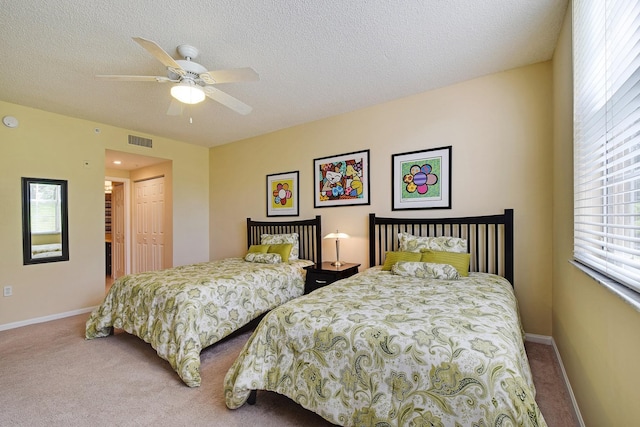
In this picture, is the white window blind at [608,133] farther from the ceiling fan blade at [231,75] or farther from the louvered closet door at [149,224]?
the louvered closet door at [149,224]

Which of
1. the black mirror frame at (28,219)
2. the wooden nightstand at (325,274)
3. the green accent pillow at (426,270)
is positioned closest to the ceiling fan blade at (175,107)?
the wooden nightstand at (325,274)

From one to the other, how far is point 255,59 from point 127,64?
3.78ft

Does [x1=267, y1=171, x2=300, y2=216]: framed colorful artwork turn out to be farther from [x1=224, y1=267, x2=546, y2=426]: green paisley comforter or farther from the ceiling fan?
[x1=224, y1=267, x2=546, y2=426]: green paisley comforter

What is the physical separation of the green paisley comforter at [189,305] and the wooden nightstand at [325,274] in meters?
0.20

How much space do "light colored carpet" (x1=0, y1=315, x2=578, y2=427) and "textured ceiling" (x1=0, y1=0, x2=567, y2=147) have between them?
2649 mm

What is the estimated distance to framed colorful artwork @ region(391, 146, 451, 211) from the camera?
3.13 metres

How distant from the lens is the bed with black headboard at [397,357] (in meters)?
1.19

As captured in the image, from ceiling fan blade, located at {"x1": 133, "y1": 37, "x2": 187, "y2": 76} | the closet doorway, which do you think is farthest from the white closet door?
ceiling fan blade, located at {"x1": 133, "y1": 37, "x2": 187, "y2": 76}

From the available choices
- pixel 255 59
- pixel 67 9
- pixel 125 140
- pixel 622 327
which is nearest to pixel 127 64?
pixel 67 9

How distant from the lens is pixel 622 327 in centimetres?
112

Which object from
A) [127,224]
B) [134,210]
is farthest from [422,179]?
[127,224]

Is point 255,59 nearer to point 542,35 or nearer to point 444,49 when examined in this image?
point 444,49

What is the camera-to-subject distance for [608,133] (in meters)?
1.33

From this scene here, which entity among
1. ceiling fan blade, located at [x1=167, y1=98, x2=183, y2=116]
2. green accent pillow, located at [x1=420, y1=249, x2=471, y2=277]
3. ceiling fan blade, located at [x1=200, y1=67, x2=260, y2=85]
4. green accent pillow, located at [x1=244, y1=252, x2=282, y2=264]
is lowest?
green accent pillow, located at [x1=244, y1=252, x2=282, y2=264]
